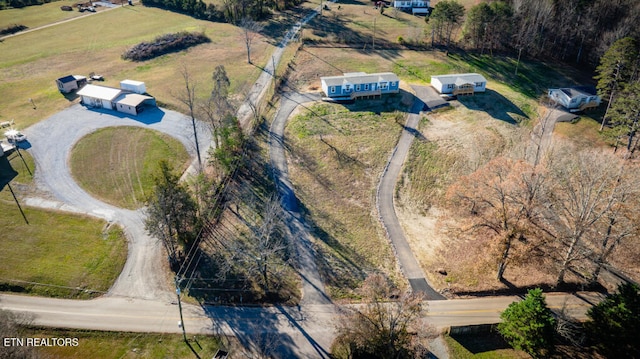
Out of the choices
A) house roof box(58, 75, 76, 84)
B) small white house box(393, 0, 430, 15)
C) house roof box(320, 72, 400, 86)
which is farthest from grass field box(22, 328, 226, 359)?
small white house box(393, 0, 430, 15)

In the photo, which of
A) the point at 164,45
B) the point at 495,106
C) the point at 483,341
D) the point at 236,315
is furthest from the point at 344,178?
the point at 164,45

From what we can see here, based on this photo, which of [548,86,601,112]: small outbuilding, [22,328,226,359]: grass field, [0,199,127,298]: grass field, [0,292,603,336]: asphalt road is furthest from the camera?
[548,86,601,112]: small outbuilding

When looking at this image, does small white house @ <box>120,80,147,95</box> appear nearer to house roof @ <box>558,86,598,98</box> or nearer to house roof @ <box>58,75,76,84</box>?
house roof @ <box>58,75,76,84</box>

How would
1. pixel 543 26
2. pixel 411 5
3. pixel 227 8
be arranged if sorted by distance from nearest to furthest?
pixel 543 26 → pixel 227 8 → pixel 411 5

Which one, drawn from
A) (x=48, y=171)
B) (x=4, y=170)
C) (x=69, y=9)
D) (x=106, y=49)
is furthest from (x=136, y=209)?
(x=69, y=9)

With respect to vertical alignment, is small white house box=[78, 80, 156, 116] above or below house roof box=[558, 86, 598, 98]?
below

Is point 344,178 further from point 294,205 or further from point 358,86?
point 358,86
